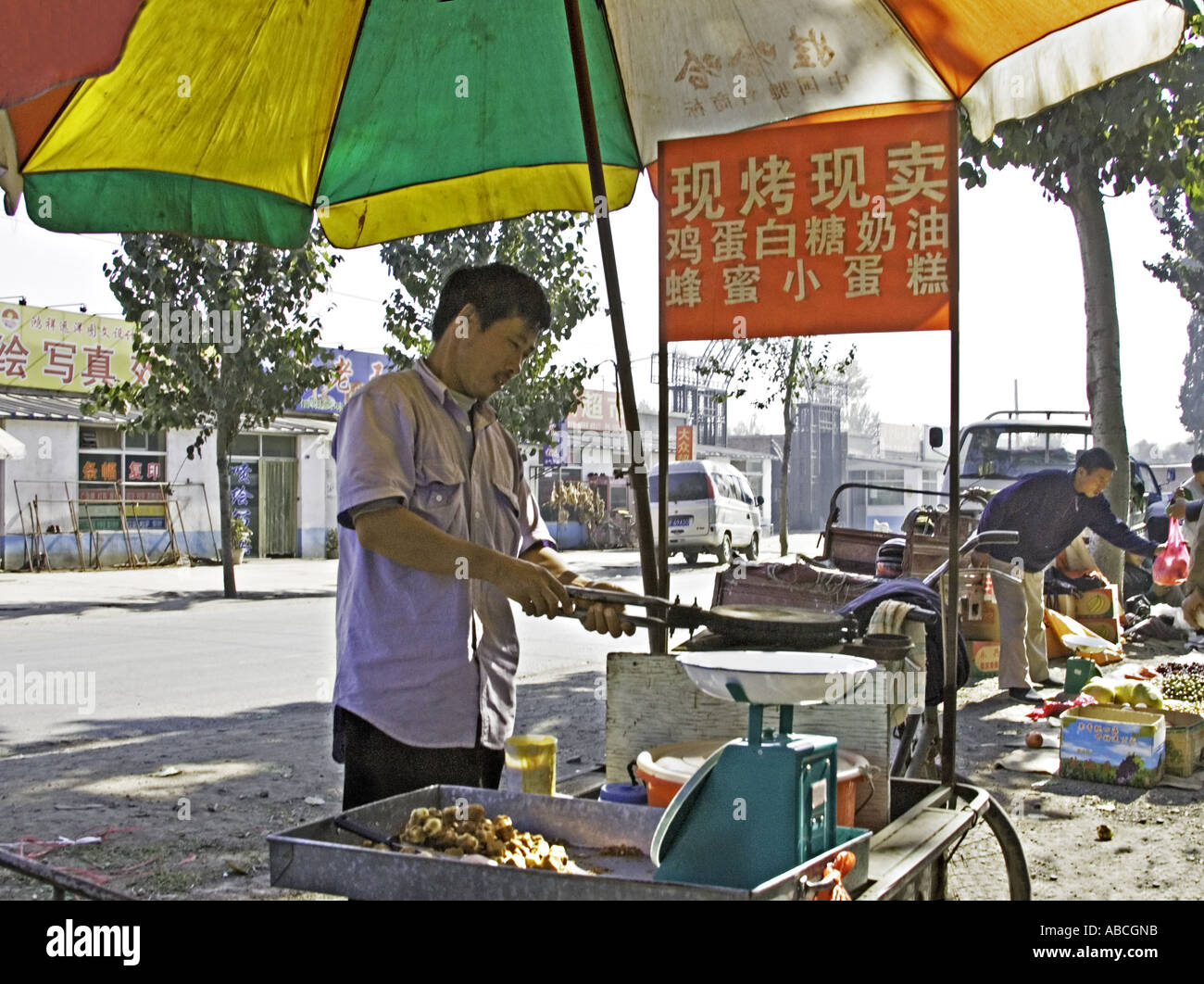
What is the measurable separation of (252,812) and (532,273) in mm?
9322

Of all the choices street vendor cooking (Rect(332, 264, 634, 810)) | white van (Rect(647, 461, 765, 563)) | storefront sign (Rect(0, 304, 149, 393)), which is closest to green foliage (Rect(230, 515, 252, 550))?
storefront sign (Rect(0, 304, 149, 393))

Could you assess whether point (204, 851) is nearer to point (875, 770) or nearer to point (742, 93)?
point (875, 770)

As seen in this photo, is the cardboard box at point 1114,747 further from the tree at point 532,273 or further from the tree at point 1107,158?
the tree at point 532,273

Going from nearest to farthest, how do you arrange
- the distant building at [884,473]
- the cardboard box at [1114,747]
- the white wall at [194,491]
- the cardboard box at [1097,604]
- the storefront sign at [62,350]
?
the cardboard box at [1114,747] < the cardboard box at [1097,604] < the storefront sign at [62,350] < the white wall at [194,491] < the distant building at [884,473]

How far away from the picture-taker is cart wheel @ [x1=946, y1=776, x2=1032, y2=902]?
292 cm

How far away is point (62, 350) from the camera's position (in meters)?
21.1

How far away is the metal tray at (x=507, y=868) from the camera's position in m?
1.44

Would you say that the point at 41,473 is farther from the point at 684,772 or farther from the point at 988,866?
the point at 684,772

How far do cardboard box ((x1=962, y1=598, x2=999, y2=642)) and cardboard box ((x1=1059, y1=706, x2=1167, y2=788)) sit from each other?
246 centimetres

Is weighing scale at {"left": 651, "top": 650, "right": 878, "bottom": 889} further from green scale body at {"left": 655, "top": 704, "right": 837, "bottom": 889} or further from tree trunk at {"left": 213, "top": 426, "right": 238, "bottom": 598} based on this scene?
tree trunk at {"left": 213, "top": 426, "right": 238, "bottom": 598}

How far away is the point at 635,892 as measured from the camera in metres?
1.43

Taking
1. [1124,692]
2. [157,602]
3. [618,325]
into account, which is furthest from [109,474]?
[618,325]

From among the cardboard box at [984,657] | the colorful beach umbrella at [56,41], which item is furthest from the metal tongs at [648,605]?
the cardboard box at [984,657]

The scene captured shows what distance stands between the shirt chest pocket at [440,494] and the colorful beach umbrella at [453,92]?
1.07 m
